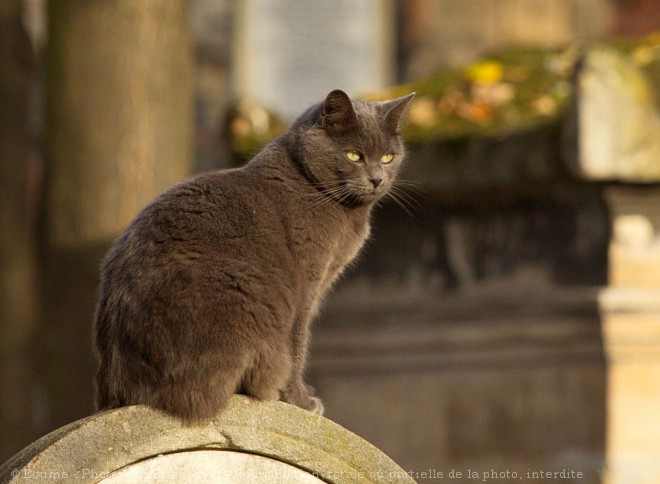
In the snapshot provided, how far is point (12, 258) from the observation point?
6172mm

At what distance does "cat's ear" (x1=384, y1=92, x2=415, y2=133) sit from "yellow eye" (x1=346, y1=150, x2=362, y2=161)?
14 centimetres

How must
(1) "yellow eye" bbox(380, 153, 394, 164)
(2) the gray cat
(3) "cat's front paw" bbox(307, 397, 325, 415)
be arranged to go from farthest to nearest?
(1) "yellow eye" bbox(380, 153, 394, 164)
(3) "cat's front paw" bbox(307, 397, 325, 415)
(2) the gray cat

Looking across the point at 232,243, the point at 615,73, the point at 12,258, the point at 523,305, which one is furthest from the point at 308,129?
the point at 12,258

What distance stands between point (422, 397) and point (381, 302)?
49 centimetres

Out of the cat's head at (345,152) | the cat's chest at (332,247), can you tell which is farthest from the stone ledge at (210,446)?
the cat's head at (345,152)

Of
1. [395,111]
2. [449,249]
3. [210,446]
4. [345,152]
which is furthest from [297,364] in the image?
[449,249]

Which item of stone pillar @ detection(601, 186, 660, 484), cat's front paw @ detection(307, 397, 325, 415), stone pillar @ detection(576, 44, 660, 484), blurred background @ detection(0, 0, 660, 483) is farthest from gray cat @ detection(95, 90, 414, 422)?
stone pillar @ detection(601, 186, 660, 484)

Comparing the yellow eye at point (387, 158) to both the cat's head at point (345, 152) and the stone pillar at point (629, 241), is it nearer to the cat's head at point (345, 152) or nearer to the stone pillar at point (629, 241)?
the cat's head at point (345, 152)

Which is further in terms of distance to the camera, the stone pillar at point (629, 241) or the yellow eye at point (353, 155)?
the stone pillar at point (629, 241)

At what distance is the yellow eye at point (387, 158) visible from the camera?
3.51m

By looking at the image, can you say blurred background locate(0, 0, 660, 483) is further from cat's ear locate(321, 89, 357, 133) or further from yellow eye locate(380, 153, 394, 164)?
cat's ear locate(321, 89, 357, 133)

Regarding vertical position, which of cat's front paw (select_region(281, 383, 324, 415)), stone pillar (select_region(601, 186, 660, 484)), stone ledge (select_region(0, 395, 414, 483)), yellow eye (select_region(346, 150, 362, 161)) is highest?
yellow eye (select_region(346, 150, 362, 161))

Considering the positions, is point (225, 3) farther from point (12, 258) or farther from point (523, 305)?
point (523, 305)

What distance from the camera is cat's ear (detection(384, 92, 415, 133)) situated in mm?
3535
